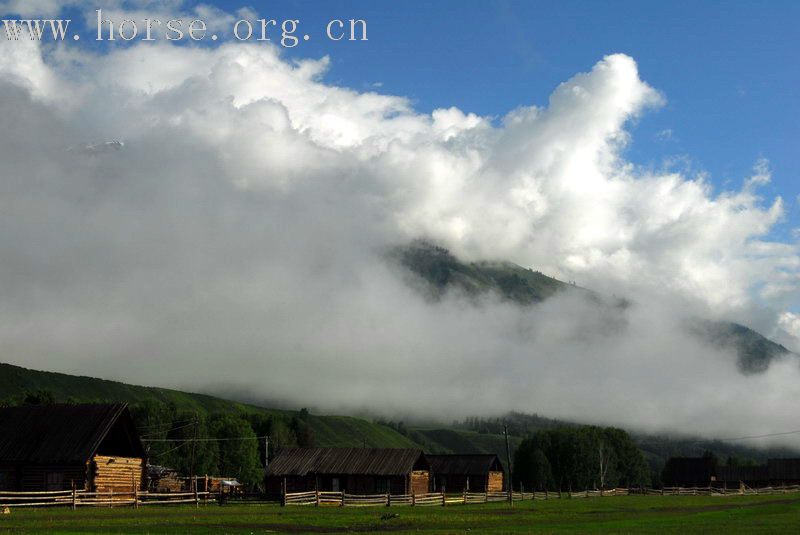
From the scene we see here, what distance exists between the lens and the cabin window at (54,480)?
69.8 m

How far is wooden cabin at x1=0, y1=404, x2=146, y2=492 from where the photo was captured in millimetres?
69500

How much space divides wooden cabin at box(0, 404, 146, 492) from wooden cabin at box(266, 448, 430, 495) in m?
30.1

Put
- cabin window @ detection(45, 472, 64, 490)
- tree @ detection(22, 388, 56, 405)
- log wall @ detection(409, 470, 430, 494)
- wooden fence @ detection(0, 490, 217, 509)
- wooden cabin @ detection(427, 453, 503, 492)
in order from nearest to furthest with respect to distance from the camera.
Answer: wooden fence @ detection(0, 490, 217, 509)
cabin window @ detection(45, 472, 64, 490)
log wall @ detection(409, 470, 430, 494)
tree @ detection(22, 388, 56, 405)
wooden cabin @ detection(427, 453, 503, 492)

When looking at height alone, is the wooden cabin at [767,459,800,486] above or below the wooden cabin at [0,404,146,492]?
below

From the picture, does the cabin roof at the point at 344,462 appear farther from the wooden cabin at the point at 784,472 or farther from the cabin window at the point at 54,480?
the wooden cabin at the point at 784,472

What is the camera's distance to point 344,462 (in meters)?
103

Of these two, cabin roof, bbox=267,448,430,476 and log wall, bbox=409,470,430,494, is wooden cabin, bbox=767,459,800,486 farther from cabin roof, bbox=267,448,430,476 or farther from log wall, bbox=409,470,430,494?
cabin roof, bbox=267,448,430,476

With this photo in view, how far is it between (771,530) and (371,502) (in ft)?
160

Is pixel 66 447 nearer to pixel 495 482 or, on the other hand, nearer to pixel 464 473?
pixel 464 473

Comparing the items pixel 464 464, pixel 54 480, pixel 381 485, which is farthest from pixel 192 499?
pixel 464 464

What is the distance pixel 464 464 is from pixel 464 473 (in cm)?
194

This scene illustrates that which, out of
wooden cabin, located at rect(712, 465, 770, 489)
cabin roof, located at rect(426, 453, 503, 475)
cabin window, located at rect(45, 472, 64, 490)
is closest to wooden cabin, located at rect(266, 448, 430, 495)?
cabin roof, located at rect(426, 453, 503, 475)

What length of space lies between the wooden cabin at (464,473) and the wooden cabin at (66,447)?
6652 centimetres

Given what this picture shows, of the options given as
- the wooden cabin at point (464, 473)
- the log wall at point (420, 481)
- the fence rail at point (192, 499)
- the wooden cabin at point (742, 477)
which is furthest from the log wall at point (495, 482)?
the wooden cabin at point (742, 477)
